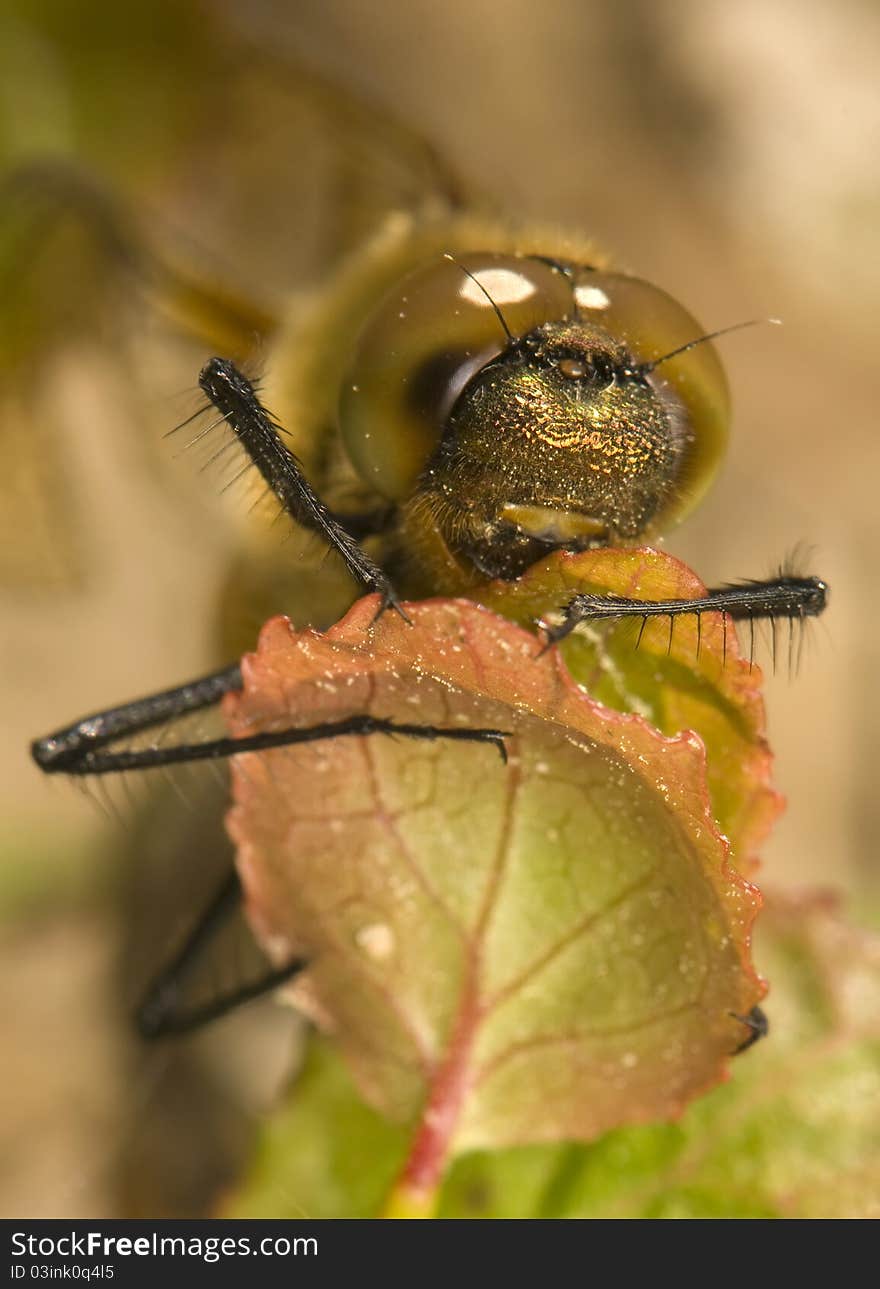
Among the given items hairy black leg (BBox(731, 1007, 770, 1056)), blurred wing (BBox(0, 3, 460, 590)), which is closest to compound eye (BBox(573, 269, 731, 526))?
hairy black leg (BBox(731, 1007, 770, 1056))

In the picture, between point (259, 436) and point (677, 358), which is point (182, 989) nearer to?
point (259, 436)

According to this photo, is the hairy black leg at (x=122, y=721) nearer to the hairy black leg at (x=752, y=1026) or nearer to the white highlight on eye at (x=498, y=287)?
the white highlight on eye at (x=498, y=287)

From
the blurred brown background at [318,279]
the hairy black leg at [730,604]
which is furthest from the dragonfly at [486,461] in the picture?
the blurred brown background at [318,279]

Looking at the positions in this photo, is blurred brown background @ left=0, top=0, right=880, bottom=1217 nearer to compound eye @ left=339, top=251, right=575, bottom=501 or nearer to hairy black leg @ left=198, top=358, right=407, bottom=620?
compound eye @ left=339, top=251, right=575, bottom=501

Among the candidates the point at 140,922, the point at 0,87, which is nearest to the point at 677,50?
the point at 0,87

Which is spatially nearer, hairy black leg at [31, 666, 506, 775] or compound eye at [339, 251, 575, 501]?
compound eye at [339, 251, 575, 501]

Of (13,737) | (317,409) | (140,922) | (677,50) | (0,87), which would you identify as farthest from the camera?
(677,50)

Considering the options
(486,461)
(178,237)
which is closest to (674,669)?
(486,461)

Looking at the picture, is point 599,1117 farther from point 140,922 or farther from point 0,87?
point 0,87
